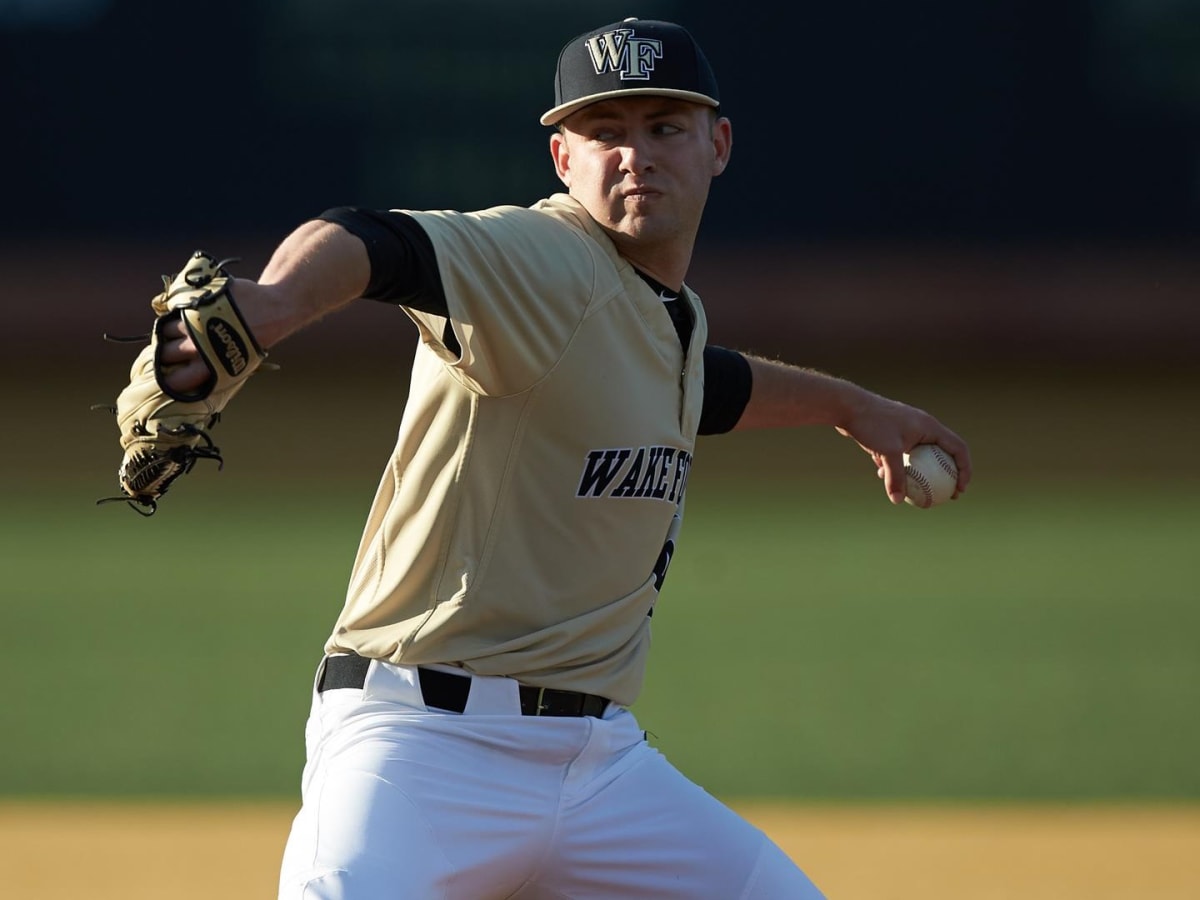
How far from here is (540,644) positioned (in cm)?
243

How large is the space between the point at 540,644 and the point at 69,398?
14098mm

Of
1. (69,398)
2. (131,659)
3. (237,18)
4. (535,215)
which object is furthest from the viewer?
(69,398)

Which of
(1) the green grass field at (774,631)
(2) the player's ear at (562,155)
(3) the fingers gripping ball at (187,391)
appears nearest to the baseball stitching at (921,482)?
(2) the player's ear at (562,155)

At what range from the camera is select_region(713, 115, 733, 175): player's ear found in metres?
2.82

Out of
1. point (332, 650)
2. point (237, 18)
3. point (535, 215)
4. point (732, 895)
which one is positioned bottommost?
point (732, 895)

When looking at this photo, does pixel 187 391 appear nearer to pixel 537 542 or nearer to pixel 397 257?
pixel 397 257

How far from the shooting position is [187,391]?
179 cm

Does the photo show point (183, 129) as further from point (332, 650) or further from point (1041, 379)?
point (332, 650)

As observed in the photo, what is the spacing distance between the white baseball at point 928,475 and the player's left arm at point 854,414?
0.01m

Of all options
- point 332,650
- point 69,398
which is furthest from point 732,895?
point 69,398

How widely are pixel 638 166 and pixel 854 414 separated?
0.87m

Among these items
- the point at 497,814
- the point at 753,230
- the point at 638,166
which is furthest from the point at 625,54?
the point at 753,230

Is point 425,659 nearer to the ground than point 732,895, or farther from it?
farther from it

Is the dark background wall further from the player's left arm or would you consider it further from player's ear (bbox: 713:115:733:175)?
player's ear (bbox: 713:115:733:175)
